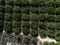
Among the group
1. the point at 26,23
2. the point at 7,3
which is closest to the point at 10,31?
the point at 26,23

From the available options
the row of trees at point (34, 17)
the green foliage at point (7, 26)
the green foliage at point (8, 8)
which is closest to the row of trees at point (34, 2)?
the green foliage at point (8, 8)

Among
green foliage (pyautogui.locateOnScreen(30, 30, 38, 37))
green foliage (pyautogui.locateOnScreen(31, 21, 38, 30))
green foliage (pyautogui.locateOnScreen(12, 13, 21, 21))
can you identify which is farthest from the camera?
green foliage (pyautogui.locateOnScreen(12, 13, 21, 21))

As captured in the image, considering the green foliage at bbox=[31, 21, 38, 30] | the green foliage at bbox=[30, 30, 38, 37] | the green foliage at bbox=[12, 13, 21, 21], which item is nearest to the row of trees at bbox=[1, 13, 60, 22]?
the green foliage at bbox=[12, 13, 21, 21]

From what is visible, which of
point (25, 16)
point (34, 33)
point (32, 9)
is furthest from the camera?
point (32, 9)

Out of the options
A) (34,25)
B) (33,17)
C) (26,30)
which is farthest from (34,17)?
(26,30)

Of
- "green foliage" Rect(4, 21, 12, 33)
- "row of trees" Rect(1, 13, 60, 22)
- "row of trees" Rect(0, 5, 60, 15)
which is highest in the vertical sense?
"row of trees" Rect(0, 5, 60, 15)

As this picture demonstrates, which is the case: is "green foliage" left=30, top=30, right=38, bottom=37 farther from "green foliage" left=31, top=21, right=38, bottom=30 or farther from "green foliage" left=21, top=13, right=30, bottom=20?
"green foliage" left=21, top=13, right=30, bottom=20

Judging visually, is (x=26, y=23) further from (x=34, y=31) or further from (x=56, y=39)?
(x=56, y=39)

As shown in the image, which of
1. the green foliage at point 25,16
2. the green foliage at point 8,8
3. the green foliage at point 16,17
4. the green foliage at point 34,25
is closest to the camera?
the green foliage at point 34,25

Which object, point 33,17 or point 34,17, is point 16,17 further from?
point 34,17

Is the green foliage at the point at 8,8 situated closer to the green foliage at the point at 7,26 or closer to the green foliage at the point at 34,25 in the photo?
the green foliage at the point at 7,26

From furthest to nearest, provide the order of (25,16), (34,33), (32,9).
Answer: (32,9), (25,16), (34,33)
